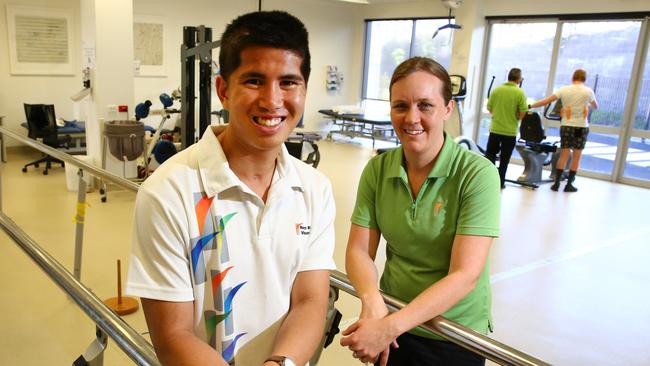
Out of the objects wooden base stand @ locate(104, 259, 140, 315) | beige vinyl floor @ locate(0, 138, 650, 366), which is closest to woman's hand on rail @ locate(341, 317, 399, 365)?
beige vinyl floor @ locate(0, 138, 650, 366)

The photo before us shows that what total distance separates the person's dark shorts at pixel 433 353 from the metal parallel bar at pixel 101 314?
77cm

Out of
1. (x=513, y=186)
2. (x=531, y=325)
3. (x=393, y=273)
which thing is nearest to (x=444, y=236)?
(x=393, y=273)

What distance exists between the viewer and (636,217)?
6254mm

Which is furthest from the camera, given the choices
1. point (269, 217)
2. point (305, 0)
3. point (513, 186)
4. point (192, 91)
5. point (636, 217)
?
point (305, 0)

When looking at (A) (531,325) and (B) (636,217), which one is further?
(B) (636,217)

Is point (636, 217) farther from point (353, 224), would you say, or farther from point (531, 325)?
point (353, 224)

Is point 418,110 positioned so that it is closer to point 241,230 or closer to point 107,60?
point 241,230

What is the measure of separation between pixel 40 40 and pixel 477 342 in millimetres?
8809

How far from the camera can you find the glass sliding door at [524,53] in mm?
9234

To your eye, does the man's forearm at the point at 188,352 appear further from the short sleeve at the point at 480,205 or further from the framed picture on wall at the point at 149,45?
the framed picture on wall at the point at 149,45

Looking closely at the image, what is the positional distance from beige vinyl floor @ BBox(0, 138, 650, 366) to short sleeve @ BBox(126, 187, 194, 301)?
2015mm

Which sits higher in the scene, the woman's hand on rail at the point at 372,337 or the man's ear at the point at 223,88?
the man's ear at the point at 223,88

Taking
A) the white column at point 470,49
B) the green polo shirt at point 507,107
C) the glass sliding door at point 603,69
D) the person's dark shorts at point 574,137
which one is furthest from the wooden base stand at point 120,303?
the glass sliding door at point 603,69

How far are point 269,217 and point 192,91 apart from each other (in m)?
3.53
